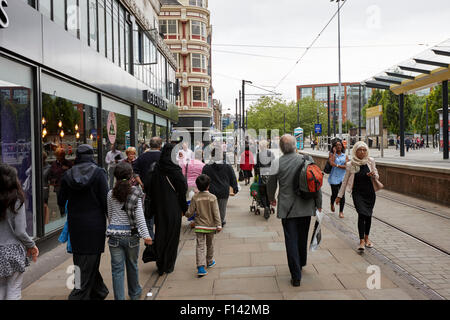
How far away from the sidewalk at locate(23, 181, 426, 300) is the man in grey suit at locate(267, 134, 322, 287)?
0.35 m

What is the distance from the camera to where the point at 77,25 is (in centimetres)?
996

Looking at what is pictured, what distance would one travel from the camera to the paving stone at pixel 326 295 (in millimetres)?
4629

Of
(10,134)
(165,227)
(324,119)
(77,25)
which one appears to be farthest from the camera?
(324,119)

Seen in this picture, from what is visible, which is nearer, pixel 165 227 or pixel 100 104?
pixel 165 227

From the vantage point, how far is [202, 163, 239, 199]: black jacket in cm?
809

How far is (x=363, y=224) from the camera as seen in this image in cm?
670

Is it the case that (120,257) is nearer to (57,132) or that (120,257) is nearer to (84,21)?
(57,132)

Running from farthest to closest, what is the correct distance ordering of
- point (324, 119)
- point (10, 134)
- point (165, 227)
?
point (324, 119) < point (10, 134) < point (165, 227)

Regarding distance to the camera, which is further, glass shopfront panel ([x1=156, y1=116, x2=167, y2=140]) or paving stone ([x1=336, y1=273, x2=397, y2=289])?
glass shopfront panel ([x1=156, y1=116, x2=167, y2=140])

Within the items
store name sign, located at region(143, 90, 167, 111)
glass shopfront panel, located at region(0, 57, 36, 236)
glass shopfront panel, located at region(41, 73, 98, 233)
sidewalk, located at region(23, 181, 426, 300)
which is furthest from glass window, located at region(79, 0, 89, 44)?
store name sign, located at region(143, 90, 167, 111)

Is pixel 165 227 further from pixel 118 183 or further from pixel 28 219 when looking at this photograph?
pixel 28 219

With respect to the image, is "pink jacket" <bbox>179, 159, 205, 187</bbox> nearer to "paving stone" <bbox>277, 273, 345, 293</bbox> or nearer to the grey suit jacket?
the grey suit jacket

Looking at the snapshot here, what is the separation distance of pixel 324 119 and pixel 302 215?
88.2 m
